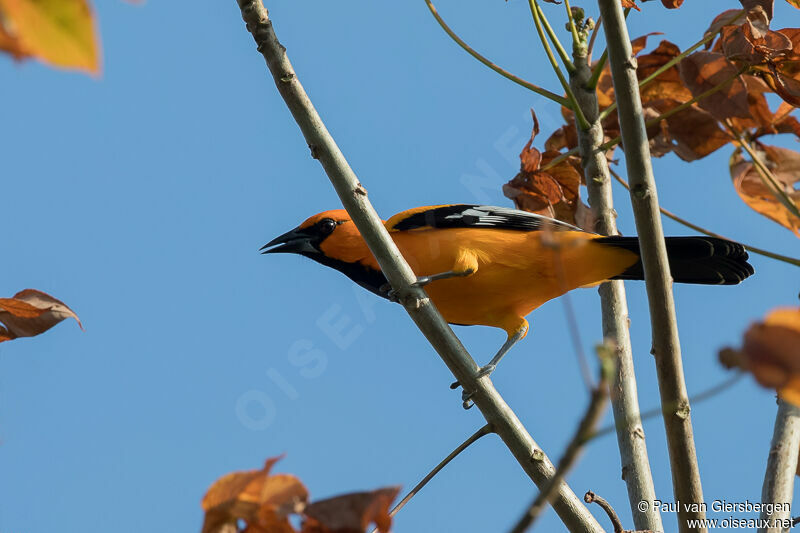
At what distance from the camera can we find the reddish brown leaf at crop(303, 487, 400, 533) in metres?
1.44

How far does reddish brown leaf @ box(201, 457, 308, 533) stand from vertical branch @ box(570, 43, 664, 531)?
7.48ft

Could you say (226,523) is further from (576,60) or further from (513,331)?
(513,331)

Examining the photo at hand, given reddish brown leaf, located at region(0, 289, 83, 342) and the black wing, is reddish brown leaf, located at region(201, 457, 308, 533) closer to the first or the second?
reddish brown leaf, located at region(0, 289, 83, 342)

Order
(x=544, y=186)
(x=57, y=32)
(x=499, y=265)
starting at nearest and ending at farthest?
(x=57, y=32)
(x=544, y=186)
(x=499, y=265)

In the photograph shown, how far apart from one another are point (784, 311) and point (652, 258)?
1538mm

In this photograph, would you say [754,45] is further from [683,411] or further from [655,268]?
[683,411]

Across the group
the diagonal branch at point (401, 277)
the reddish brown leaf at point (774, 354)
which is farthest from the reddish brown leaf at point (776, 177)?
the reddish brown leaf at point (774, 354)

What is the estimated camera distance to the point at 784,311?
1055mm

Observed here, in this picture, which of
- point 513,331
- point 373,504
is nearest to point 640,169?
point 373,504

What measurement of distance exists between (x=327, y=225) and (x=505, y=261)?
1283 mm

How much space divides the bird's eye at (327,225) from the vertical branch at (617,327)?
5.90 ft

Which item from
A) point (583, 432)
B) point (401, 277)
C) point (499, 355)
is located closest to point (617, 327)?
point (499, 355)

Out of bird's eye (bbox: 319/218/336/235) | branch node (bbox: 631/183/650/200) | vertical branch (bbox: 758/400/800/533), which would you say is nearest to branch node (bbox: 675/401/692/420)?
branch node (bbox: 631/183/650/200)

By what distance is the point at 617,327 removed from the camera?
4.05 meters
